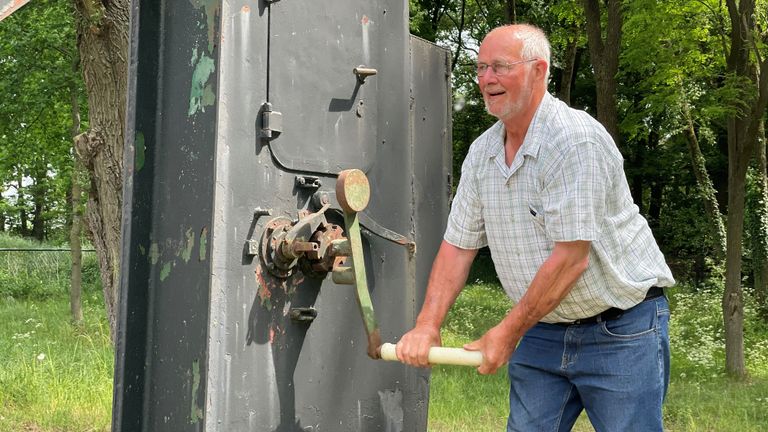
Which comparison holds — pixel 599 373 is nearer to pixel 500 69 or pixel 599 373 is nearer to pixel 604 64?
pixel 500 69

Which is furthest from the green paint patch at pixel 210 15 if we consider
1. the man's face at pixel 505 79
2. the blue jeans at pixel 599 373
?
the blue jeans at pixel 599 373

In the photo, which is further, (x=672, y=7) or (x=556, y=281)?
(x=672, y=7)

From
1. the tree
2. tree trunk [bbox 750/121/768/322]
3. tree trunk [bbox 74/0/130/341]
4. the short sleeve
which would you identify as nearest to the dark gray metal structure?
the short sleeve

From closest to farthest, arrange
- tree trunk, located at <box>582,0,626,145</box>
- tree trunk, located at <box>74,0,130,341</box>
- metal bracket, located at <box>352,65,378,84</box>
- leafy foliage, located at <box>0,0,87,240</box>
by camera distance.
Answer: metal bracket, located at <box>352,65,378,84</box>, tree trunk, located at <box>74,0,130,341</box>, tree trunk, located at <box>582,0,626,145</box>, leafy foliage, located at <box>0,0,87,240</box>

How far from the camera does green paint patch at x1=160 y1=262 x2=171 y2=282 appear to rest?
269 centimetres

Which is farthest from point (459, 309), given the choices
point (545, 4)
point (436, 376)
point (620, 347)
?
point (620, 347)

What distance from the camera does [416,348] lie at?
2619 millimetres

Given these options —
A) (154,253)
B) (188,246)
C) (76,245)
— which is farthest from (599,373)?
(76,245)

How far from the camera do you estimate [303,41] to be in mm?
2734

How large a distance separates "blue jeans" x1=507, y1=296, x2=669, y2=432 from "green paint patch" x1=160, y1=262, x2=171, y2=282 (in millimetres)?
1250

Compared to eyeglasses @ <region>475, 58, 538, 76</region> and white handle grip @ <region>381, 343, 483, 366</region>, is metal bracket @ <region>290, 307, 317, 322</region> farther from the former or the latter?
eyeglasses @ <region>475, 58, 538, 76</region>

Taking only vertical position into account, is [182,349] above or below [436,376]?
above

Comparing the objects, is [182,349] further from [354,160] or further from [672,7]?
[672,7]

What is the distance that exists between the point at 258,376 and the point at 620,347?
120 cm
